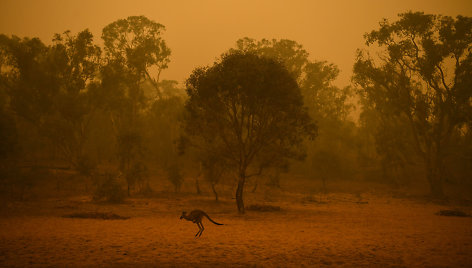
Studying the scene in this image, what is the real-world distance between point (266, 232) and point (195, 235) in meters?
3.37

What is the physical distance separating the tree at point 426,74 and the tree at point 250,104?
18.3 meters

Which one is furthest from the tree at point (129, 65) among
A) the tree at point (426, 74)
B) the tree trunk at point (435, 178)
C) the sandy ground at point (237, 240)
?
the tree trunk at point (435, 178)

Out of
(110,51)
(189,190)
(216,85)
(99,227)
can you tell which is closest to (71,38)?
(110,51)

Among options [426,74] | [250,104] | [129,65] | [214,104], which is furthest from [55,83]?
[426,74]

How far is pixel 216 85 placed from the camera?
21609 mm

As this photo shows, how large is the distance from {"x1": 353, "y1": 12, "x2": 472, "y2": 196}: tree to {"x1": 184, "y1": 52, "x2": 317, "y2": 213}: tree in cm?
1828

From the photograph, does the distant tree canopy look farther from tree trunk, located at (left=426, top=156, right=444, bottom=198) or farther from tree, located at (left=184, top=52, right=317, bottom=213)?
tree, located at (left=184, top=52, right=317, bottom=213)

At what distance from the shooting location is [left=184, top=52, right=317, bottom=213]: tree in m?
21.1

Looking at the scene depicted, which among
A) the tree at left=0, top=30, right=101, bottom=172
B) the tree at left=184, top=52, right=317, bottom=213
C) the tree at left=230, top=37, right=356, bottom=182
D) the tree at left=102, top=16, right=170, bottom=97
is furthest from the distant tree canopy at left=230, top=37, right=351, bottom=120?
the tree at left=184, top=52, right=317, bottom=213

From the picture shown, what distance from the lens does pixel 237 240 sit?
13.9 meters

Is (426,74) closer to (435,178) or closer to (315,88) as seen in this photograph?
(435,178)

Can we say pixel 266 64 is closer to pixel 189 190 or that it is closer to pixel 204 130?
pixel 204 130

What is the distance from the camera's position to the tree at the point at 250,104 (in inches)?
832

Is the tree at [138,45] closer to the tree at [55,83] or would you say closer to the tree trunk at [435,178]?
the tree at [55,83]
